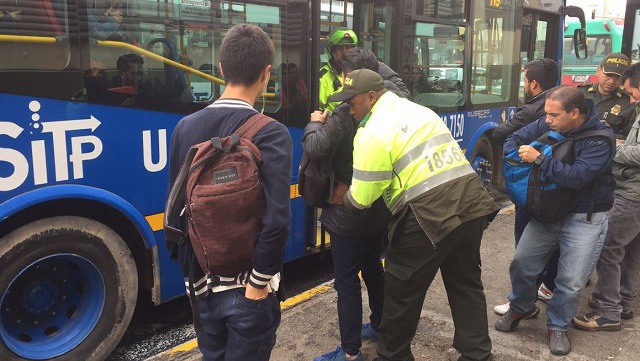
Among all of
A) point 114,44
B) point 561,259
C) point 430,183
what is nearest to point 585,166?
point 561,259

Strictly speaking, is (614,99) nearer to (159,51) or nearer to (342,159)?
(342,159)

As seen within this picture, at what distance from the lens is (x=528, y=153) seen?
3105 millimetres

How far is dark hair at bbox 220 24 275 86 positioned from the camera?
1.92m

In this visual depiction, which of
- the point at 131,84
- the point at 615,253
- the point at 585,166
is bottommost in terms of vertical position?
the point at 615,253

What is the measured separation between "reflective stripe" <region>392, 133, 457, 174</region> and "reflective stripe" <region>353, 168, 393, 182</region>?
0.18 ft

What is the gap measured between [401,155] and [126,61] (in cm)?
168

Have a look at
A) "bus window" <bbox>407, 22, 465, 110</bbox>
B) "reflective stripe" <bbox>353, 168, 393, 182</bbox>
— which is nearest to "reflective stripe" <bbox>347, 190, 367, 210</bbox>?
"reflective stripe" <bbox>353, 168, 393, 182</bbox>

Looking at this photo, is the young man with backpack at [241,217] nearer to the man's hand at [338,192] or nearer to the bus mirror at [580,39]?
the man's hand at [338,192]

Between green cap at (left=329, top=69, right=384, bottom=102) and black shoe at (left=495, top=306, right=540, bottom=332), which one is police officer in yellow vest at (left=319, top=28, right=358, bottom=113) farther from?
black shoe at (left=495, top=306, right=540, bottom=332)

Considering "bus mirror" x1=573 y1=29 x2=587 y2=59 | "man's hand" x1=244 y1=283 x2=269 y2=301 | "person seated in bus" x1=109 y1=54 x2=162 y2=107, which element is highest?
"bus mirror" x1=573 y1=29 x2=587 y2=59

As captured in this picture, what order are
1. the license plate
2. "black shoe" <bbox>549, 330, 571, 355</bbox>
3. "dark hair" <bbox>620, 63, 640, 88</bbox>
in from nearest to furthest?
"black shoe" <bbox>549, 330, 571, 355</bbox>
"dark hair" <bbox>620, 63, 640, 88</bbox>
the license plate

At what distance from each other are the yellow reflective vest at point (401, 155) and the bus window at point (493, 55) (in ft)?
12.6

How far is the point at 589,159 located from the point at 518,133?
0.48 metres

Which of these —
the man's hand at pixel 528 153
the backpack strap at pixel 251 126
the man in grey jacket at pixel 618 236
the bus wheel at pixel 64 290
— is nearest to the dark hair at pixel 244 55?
the backpack strap at pixel 251 126
